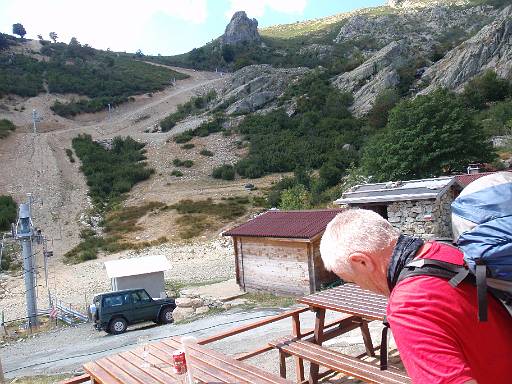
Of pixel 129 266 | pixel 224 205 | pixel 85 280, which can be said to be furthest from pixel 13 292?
pixel 224 205

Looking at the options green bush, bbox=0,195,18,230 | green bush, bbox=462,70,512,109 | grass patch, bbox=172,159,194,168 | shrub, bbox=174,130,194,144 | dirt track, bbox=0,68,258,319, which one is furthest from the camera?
shrub, bbox=174,130,194,144

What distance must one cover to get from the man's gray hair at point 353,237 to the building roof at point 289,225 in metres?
13.3

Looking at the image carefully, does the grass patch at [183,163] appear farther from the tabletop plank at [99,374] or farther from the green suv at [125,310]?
the tabletop plank at [99,374]

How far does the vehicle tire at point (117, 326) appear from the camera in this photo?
50.3 ft

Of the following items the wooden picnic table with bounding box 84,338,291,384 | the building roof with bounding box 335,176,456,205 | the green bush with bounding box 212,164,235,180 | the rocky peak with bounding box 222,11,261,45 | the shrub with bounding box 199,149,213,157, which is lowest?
the wooden picnic table with bounding box 84,338,291,384

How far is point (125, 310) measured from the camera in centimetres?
1580

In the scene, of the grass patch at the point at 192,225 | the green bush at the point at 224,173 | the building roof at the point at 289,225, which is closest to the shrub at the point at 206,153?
the green bush at the point at 224,173

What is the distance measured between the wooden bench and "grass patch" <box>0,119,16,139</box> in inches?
2268

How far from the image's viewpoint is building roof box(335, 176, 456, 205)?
49.2 ft

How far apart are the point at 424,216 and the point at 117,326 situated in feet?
32.6

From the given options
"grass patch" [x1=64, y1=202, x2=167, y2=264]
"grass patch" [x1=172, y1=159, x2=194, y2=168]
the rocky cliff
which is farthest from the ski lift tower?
the rocky cliff

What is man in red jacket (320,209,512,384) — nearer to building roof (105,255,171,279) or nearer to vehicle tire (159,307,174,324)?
vehicle tire (159,307,174,324)

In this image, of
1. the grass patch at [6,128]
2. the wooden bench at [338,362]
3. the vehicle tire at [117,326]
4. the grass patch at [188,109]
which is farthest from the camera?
the grass patch at [188,109]

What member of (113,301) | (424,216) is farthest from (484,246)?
(113,301)
